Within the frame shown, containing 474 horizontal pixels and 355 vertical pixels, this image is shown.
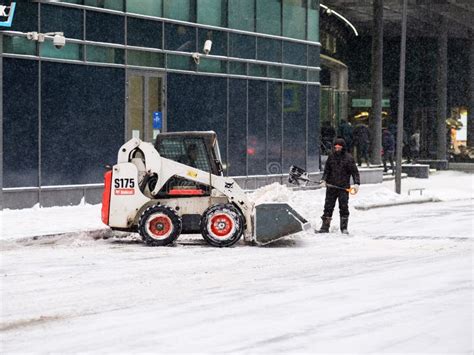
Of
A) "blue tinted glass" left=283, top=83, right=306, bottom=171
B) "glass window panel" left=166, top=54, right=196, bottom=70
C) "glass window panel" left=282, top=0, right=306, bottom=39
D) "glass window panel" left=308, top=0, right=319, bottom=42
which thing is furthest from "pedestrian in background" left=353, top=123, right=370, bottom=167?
"glass window panel" left=166, top=54, right=196, bottom=70

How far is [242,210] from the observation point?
1928cm

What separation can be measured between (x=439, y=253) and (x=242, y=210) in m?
3.42

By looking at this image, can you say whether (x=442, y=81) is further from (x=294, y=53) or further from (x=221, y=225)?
(x=221, y=225)

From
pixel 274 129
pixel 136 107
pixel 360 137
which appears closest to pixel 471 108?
pixel 360 137

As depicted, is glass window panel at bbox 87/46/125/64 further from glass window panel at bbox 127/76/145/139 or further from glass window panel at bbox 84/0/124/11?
glass window panel at bbox 84/0/124/11

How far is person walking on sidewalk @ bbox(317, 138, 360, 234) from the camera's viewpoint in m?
21.7

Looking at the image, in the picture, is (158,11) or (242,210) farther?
(158,11)

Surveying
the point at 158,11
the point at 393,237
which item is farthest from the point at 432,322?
the point at 158,11

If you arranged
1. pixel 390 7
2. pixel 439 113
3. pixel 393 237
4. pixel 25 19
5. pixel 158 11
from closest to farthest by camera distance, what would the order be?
pixel 393 237 → pixel 25 19 → pixel 158 11 → pixel 390 7 → pixel 439 113

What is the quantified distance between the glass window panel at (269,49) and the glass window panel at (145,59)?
5.57 meters

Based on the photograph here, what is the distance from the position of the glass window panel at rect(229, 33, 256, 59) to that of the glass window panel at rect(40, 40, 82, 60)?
24.1ft

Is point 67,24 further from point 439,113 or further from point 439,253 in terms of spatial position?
point 439,113

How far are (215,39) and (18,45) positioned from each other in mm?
8742

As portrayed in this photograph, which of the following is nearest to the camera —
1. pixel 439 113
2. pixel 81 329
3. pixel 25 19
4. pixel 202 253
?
pixel 81 329
